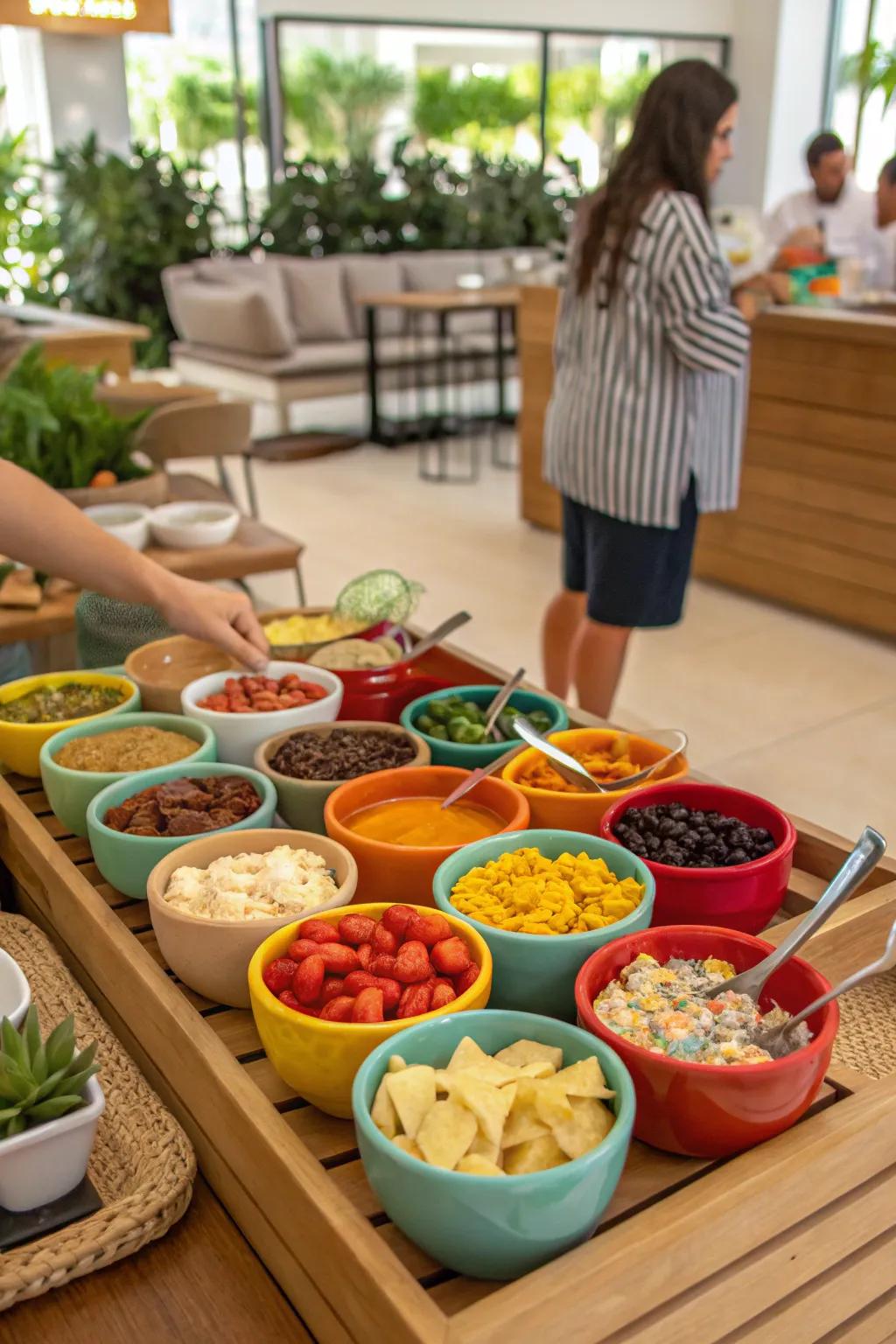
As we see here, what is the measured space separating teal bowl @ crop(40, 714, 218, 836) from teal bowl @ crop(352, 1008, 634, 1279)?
0.64 metres

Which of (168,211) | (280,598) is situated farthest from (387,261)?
(280,598)

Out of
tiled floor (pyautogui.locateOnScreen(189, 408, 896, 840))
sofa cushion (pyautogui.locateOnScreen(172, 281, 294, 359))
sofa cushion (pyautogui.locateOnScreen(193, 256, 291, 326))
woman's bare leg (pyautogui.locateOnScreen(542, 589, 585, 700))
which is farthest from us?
sofa cushion (pyautogui.locateOnScreen(193, 256, 291, 326))

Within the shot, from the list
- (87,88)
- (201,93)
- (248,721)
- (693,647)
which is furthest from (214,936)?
(201,93)

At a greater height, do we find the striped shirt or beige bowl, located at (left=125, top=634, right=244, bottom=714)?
the striped shirt

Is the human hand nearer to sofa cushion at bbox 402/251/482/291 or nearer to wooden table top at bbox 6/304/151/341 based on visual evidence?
wooden table top at bbox 6/304/151/341

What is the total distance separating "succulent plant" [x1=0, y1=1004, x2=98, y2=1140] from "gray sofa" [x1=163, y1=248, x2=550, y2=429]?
680 centimetres

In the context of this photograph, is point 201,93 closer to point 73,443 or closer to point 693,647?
point 693,647

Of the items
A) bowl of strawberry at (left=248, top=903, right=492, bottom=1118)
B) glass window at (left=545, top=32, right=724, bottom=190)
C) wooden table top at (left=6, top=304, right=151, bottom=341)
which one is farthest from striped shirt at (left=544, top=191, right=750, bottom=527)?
glass window at (left=545, top=32, right=724, bottom=190)

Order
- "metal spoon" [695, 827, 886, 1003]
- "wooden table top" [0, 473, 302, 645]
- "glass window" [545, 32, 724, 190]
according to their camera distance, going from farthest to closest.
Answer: "glass window" [545, 32, 724, 190], "wooden table top" [0, 473, 302, 645], "metal spoon" [695, 827, 886, 1003]

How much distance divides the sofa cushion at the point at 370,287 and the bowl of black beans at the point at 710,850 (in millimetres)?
7787

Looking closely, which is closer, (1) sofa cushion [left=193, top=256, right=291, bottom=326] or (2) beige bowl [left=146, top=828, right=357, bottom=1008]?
(2) beige bowl [left=146, top=828, right=357, bottom=1008]

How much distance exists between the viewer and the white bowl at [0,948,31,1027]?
1.04 metres

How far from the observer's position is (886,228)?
6.18 metres

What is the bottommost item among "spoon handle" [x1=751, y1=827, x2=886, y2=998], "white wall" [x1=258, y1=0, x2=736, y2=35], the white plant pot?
the white plant pot
